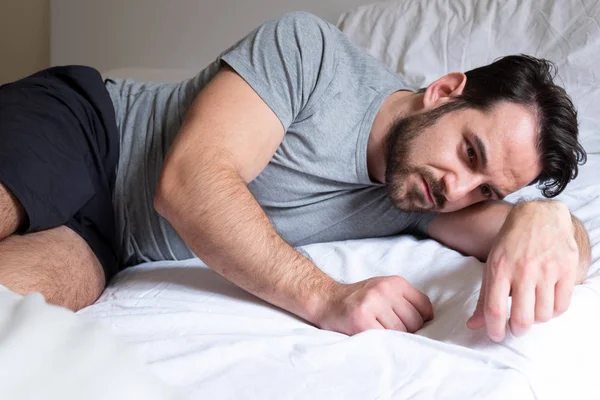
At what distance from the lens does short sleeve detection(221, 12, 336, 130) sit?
3.45ft

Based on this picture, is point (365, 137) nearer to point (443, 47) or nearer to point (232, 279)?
point (232, 279)

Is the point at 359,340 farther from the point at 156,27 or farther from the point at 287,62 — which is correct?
the point at 156,27

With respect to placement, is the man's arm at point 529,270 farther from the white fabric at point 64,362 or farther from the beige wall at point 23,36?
the beige wall at point 23,36

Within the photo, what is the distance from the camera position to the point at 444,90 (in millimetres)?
1208

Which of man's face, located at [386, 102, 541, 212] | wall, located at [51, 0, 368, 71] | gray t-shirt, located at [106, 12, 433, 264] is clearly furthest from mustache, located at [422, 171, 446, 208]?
wall, located at [51, 0, 368, 71]

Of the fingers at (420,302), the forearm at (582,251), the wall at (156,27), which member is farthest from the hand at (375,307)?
the wall at (156,27)

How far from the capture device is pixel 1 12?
2.97 metres

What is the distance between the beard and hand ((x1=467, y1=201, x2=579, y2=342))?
243mm

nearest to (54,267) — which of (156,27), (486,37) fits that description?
(486,37)

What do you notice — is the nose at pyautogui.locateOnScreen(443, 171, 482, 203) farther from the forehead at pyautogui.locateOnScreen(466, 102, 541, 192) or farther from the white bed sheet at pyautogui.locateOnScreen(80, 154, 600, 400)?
the white bed sheet at pyautogui.locateOnScreen(80, 154, 600, 400)

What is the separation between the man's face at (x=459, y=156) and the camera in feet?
3.55

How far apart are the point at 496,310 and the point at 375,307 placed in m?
0.16

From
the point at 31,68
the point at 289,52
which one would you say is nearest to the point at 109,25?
the point at 31,68

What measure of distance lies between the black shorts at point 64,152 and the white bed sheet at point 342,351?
0.19 m
